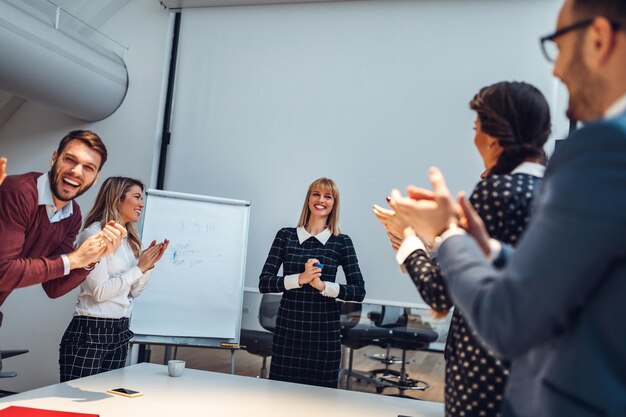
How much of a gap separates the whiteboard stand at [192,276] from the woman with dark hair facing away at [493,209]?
9.58 ft

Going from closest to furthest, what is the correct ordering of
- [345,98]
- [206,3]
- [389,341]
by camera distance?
[389,341] → [345,98] → [206,3]

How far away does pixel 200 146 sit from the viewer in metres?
4.70

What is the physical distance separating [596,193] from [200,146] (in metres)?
4.34

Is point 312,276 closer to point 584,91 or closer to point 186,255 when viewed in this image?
point 186,255

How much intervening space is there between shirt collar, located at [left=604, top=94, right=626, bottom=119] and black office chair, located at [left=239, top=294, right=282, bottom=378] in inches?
144

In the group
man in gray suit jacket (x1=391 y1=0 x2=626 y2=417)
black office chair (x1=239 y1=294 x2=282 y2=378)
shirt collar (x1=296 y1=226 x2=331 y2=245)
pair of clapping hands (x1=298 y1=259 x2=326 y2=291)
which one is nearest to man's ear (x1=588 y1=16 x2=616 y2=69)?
man in gray suit jacket (x1=391 y1=0 x2=626 y2=417)

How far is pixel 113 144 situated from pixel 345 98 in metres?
2.09

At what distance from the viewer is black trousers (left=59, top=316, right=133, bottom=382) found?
2643 mm

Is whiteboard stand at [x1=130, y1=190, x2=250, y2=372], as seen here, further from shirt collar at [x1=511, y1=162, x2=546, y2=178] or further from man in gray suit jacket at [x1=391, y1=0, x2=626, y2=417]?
man in gray suit jacket at [x1=391, y1=0, x2=626, y2=417]

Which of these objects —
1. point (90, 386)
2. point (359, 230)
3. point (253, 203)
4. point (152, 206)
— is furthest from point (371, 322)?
point (90, 386)

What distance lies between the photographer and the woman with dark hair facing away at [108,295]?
2664 mm

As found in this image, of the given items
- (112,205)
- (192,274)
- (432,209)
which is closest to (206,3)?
(192,274)

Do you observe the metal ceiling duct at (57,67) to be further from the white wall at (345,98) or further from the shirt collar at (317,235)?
the shirt collar at (317,235)

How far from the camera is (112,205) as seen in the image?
117 inches
